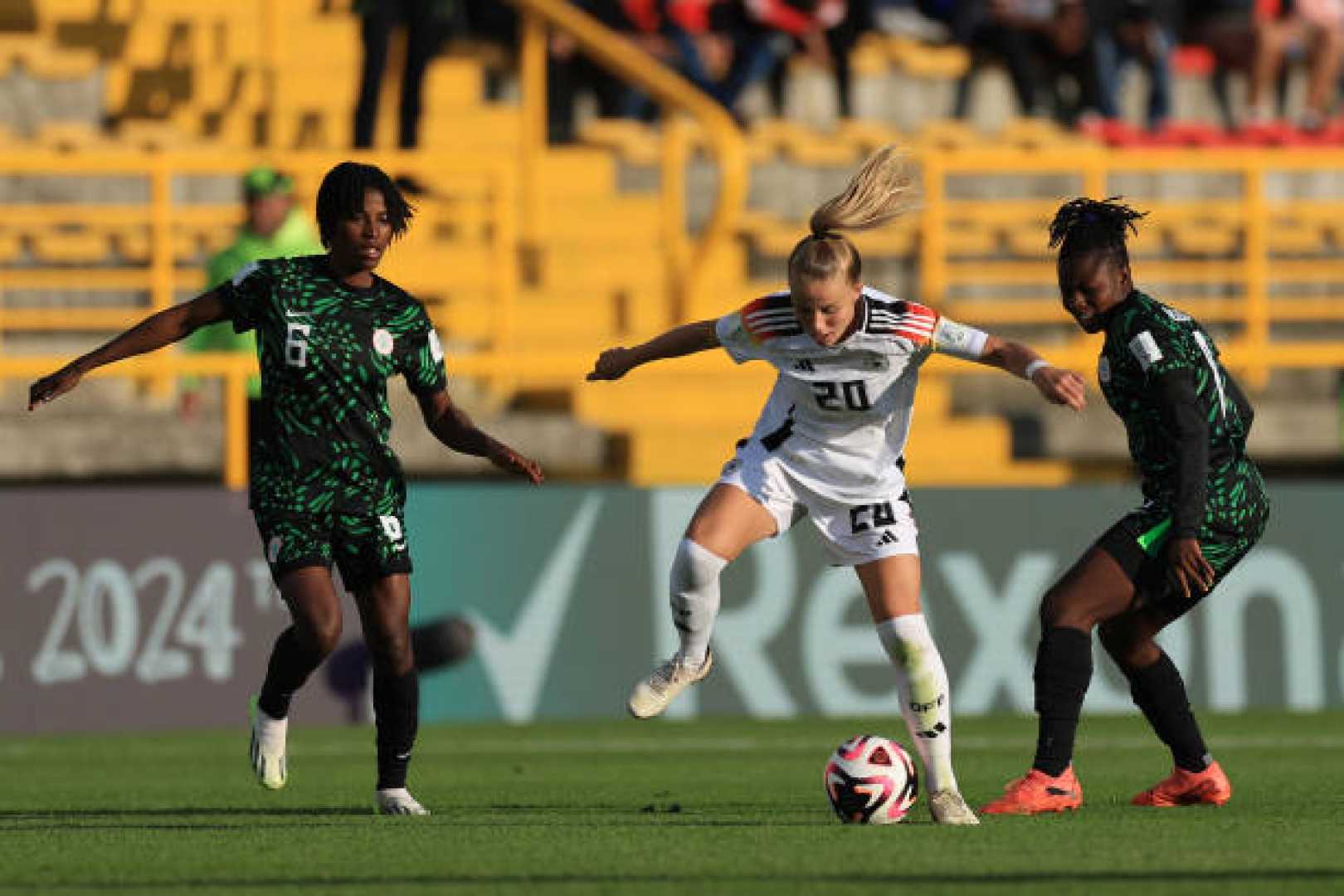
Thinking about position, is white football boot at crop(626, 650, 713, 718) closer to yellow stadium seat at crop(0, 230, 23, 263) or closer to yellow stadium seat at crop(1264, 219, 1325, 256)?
yellow stadium seat at crop(0, 230, 23, 263)

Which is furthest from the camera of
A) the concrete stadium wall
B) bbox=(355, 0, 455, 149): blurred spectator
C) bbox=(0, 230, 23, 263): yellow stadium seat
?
bbox=(355, 0, 455, 149): blurred spectator

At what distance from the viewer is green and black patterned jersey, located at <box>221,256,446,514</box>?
8711 mm

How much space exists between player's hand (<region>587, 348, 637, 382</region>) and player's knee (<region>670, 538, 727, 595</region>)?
0.53 metres

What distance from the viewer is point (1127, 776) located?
1057 cm

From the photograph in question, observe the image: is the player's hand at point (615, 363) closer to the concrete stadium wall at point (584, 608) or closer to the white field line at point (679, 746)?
the white field line at point (679, 746)

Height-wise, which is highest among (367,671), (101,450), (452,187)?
(452,187)

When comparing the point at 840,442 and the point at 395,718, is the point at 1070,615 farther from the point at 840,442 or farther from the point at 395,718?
the point at 395,718

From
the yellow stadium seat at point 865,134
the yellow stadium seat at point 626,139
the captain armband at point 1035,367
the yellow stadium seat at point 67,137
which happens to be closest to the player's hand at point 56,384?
the captain armband at point 1035,367

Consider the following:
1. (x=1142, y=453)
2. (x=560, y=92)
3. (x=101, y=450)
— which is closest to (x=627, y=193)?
(x=560, y=92)

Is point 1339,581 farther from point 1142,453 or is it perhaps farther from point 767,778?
point 1142,453

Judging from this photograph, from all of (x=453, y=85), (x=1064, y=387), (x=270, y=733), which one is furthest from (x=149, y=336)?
(x=453, y=85)

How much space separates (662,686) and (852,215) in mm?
1436

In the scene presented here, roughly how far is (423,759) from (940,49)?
9344mm

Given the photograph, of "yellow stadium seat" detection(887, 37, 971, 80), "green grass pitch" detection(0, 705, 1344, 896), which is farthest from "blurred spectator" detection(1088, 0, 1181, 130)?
"green grass pitch" detection(0, 705, 1344, 896)
